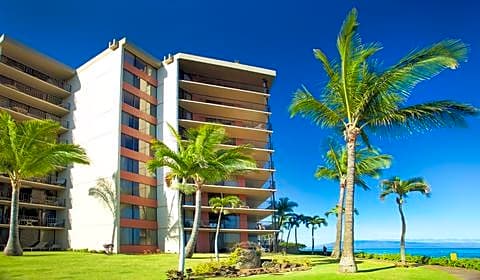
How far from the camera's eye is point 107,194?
4234 centimetres

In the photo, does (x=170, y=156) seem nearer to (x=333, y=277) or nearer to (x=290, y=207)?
(x=333, y=277)

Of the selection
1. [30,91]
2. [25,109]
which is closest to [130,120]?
[25,109]

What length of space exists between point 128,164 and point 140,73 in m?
10.0

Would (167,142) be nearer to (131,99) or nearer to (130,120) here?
(130,120)

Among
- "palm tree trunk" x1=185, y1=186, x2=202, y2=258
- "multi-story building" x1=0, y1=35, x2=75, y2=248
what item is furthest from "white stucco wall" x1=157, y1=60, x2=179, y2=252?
"palm tree trunk" x1=185, y1=186, x2=202, y2=258

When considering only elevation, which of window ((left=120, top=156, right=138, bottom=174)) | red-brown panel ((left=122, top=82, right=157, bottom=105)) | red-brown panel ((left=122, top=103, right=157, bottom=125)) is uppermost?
red-brown panel ((left=122, top=82, right=157, bottom=105))

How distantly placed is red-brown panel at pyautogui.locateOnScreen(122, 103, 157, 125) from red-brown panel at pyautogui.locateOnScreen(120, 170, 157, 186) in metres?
6.11

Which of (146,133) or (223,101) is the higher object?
(223,101)

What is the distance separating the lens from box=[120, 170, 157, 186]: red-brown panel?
43.0 meters

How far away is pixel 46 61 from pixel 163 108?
12.8 m

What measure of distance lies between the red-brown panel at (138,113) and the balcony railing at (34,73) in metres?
9.75

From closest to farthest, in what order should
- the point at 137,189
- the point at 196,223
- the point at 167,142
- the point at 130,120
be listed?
the point at 196,223 < the point at 137,189 < the point at 130,120 < the point at 167,142

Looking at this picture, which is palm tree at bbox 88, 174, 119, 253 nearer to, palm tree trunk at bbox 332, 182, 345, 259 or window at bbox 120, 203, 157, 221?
window at bbox 120, 203, 157, 221

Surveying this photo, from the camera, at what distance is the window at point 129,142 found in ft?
144
